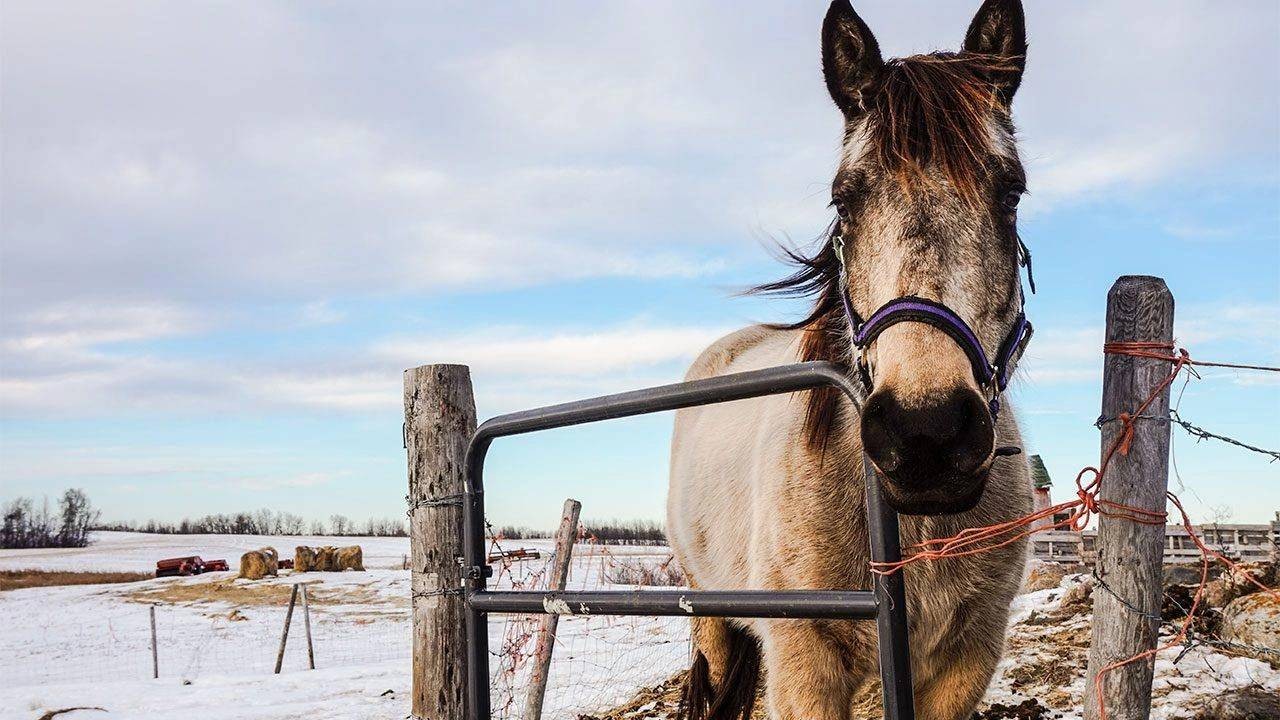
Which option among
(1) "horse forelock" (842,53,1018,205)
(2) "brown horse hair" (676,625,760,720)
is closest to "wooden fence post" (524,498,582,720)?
(2) "brown horse hair" (676,625,760,720)

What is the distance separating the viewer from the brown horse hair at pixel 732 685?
14.4 ft

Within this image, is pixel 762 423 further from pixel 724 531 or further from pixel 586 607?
pixel 586 607

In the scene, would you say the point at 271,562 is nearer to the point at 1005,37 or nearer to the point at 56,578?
the point at 56,578

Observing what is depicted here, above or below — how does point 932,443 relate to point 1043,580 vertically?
above

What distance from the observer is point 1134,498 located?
6.22 ft

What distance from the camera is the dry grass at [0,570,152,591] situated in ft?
125

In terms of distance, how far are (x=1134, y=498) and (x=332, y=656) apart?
599 inches

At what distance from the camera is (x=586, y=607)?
2385mm

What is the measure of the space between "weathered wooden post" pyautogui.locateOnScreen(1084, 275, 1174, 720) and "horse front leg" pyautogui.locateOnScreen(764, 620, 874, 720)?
700 millimetres

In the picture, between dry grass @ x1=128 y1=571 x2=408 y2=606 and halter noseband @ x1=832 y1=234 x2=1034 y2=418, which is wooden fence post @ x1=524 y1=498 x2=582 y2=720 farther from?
dry grass @ x1=128 y1=571 x2=408 y2=606

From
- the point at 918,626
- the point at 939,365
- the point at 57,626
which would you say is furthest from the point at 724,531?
the point at 57,626

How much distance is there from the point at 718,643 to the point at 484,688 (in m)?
2.08

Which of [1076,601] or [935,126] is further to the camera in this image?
[1076,601]

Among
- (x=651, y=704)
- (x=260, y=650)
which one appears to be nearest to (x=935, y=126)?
(x=651, y=704)
